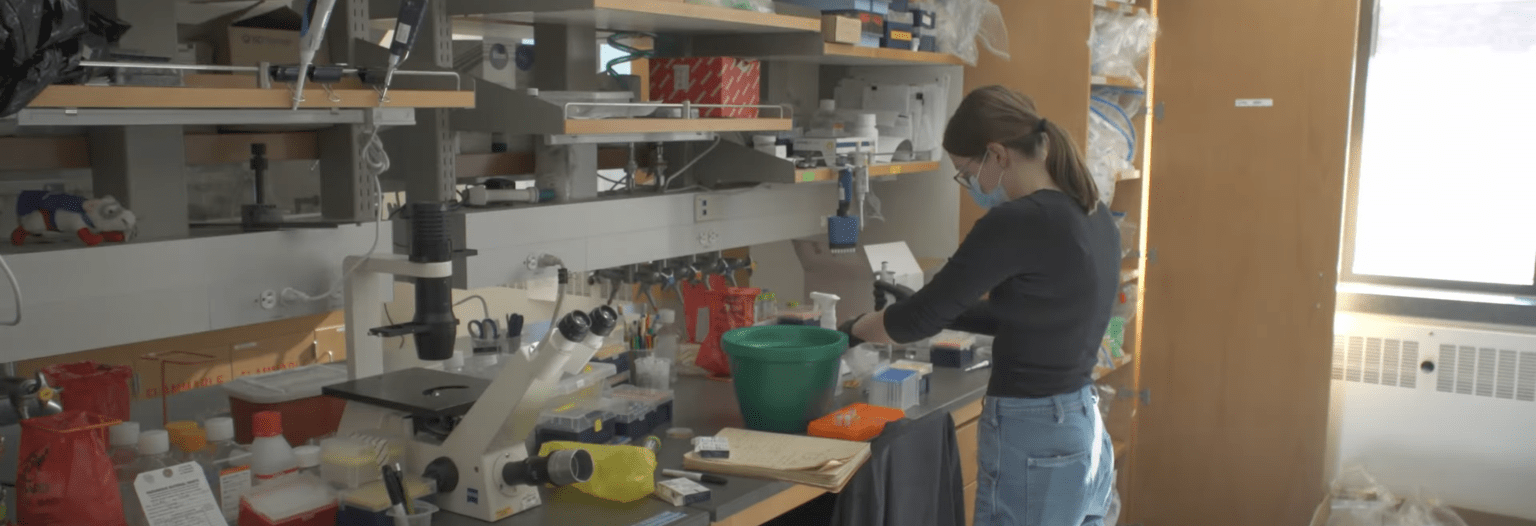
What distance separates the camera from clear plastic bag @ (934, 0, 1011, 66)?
3.57 meters

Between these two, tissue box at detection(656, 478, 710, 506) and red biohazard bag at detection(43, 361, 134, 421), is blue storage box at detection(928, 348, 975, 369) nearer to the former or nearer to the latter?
tissue box at detection(656, 478, 710, 506)

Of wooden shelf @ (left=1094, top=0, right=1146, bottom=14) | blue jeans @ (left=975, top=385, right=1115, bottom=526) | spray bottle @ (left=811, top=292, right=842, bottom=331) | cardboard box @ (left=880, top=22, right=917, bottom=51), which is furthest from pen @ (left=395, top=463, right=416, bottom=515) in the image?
wooden shelf @ (left=1094, top=0, right=1146, bottom=14)

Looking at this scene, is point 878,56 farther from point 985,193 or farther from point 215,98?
point 215,98

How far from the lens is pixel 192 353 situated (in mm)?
3275

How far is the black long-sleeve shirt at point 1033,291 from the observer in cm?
215

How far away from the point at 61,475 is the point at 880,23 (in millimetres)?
2256

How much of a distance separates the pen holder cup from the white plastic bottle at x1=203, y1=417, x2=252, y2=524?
0.26m

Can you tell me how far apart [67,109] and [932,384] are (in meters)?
1.92

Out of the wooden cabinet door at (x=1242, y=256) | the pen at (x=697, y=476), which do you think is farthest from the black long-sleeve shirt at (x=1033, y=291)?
the wooden cabinet door at (x=1242, y=256)

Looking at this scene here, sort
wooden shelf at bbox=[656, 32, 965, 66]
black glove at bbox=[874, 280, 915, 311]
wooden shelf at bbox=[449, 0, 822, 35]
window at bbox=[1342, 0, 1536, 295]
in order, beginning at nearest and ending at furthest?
wooden shelf at bbox=[449, 0, 822, 35] → black glove at bbox=[874, 280, 915, 311] → wooden shelf at bbox=[656, 32, 965, 66] → window at bbox=[1342, 0, 1536, 295]

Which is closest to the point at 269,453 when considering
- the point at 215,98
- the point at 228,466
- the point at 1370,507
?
the point at 228,466

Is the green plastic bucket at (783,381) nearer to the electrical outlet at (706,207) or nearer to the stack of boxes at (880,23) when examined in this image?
the electrical outlet at (706,207)

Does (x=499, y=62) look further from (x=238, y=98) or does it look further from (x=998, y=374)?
(x=998, y=374)

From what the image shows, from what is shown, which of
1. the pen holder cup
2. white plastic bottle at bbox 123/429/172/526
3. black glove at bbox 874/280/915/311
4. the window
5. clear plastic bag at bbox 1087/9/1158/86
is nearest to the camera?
the pen holder cup
